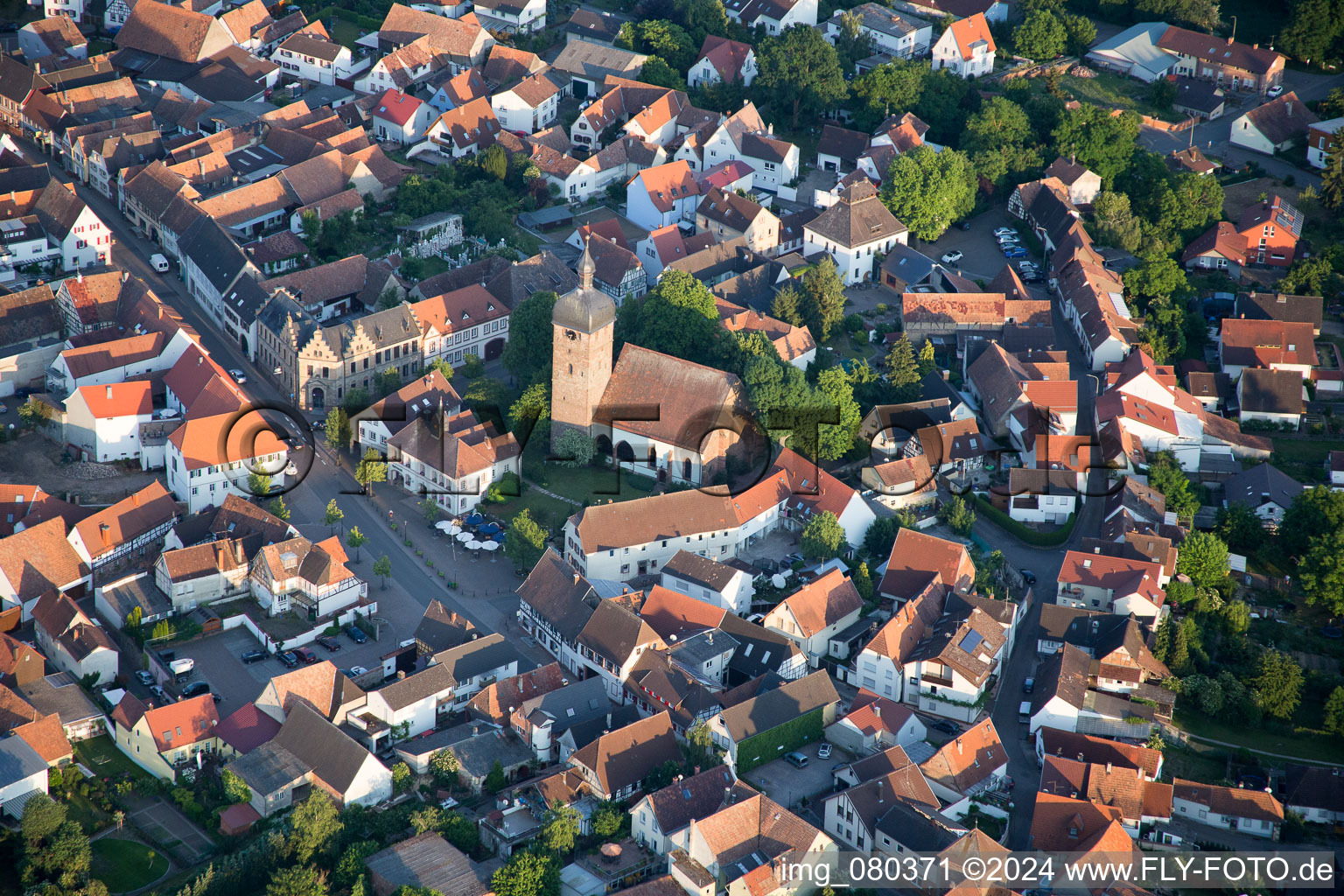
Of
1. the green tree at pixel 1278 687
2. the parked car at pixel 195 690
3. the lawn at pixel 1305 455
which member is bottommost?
the lawn at pixel 1305 455

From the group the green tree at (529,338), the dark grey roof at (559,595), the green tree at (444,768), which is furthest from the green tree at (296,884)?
the green tree at (529,338)

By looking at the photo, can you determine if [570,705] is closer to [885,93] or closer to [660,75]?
[885,93]

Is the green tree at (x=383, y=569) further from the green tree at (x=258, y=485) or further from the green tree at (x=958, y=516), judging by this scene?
the green tree at (x=958, y=516)

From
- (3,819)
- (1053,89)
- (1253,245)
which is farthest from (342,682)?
(1053,89)

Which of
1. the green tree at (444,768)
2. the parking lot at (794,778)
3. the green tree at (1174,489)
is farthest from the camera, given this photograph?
the green tree at (1174,489)

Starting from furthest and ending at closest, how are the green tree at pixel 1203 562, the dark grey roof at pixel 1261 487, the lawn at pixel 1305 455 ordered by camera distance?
the lawn at pixel 1305 455 → the dark grey roof at pixel 1261 487 → the green tree at pixel 1203 562

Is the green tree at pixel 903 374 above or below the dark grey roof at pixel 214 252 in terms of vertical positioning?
below
